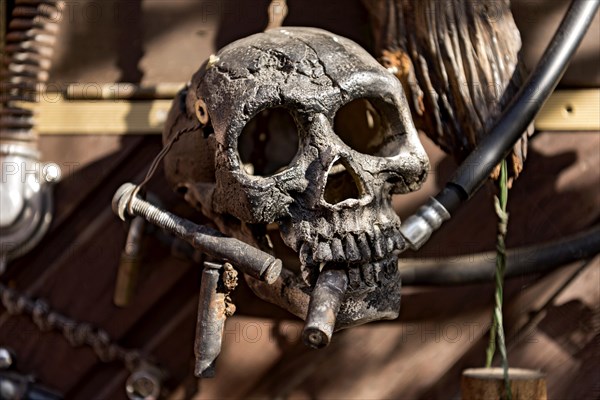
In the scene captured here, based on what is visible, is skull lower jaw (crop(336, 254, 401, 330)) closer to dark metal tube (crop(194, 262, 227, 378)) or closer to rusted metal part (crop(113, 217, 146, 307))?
dark metal tube (crop(194, 262, 227, 378))

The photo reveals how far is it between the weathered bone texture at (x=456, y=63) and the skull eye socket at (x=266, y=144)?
7.0 inches

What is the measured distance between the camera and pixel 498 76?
3.12 feet

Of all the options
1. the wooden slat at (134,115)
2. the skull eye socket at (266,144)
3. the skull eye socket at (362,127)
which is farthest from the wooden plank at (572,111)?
the skull eye socket at (266,144)

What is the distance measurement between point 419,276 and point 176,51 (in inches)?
19.5

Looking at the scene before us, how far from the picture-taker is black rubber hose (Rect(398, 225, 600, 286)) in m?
1.04

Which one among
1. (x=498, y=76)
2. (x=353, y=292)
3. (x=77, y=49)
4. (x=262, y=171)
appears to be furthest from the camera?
(x=77, y=49)

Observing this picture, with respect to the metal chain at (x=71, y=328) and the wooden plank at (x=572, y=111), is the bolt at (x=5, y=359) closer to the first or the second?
the metal chain at (x=71, y=328)

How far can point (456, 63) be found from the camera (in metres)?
0.97

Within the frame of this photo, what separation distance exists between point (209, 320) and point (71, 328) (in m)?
0.41

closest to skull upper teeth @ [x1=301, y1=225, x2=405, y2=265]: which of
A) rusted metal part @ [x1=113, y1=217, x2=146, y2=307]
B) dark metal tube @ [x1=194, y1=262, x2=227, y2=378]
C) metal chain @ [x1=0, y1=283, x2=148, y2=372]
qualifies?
dark metal tube @ [x1=194, y1=262, x2=227, y2=378]

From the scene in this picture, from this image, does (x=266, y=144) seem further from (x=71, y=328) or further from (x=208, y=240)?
(x=71, y=328)

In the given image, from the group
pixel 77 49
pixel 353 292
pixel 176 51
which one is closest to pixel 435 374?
pixel 353 292

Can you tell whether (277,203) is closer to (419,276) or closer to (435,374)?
(419,276)

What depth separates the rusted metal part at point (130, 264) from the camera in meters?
1.07
